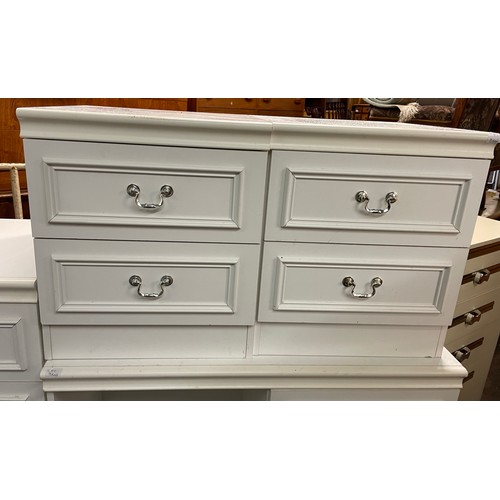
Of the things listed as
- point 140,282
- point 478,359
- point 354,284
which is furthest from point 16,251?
point 478,359

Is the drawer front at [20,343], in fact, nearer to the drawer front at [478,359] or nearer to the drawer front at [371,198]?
the drawer front at [371,198]

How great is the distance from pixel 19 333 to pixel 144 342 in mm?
245

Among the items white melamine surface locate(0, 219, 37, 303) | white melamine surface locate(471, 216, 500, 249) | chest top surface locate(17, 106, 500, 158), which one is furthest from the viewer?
white melamine surface locate(471, 216, 500, 249)

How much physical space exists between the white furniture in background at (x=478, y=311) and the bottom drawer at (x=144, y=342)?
72 cm

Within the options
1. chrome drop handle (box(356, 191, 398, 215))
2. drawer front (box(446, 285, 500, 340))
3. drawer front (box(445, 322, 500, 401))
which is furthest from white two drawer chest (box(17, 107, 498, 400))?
drawer front (box(445, 322, 500, 401))

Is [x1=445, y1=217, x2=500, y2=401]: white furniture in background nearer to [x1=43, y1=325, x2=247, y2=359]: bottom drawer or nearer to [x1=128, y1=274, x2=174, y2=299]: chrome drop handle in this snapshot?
[x1=43, y1=325, x2=247, y2=359]: bottom drawer

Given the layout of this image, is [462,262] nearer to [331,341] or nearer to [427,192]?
[427,192]

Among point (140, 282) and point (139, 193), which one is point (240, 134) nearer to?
point (139, 193)

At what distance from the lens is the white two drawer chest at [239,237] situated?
2.55 feet

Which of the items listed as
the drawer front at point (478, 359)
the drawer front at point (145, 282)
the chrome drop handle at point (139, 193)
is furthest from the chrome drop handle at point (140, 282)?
the drawer front at point (478, 359)

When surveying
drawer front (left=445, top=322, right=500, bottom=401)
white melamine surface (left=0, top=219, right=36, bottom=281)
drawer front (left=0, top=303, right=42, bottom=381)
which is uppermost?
white melamine surface (left=0, top=219, right=36, bottom=281)

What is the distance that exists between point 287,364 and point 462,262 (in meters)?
0.43

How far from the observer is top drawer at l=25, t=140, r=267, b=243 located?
0.77 meters

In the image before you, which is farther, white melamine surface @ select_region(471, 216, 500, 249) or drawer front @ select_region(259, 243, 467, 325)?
white melamine surface @ select_region(471, 216, 500, 249)
